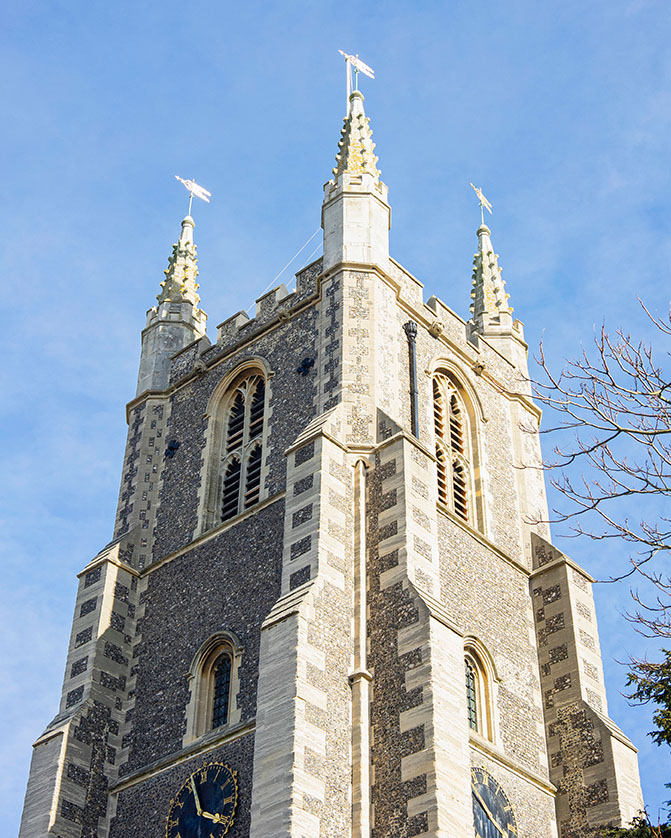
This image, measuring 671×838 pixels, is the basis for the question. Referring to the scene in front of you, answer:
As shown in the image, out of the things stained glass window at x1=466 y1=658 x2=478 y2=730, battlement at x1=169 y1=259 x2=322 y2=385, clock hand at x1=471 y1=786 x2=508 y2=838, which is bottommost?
clock hand at x1=471 y1=786 x2=508 y2=838

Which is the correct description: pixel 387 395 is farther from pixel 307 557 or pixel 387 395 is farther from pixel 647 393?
pixel 647 393

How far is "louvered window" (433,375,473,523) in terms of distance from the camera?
93.5 ft

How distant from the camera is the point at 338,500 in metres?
24.1

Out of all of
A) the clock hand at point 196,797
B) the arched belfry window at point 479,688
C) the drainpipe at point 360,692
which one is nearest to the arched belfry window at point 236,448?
the drainpipe at point 360,692

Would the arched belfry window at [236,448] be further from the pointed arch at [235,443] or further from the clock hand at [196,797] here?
the clock hand at [196,797]

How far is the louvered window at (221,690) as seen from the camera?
79.8 feet

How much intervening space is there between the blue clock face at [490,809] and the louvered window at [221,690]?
4.69m

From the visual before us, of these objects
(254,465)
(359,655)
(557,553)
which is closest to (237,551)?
(254,465)

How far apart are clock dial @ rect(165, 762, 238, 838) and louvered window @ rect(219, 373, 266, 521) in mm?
6351

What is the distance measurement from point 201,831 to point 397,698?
162 inches

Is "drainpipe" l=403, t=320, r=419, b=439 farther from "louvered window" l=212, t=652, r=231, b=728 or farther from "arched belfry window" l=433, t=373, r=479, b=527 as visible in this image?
"louvered window" l=212, t=652, r=231, b=728

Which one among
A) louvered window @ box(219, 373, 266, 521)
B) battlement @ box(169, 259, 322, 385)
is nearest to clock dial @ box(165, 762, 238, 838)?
louvered window @ box(219, 373, 266, 521)

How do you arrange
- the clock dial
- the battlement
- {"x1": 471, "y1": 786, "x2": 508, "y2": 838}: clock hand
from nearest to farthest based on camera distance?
the clock dial < {"x1": 471, "y1": 786, "x2": 508, "y2": 838}: clock hand < the battlement

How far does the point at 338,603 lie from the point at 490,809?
425cm
